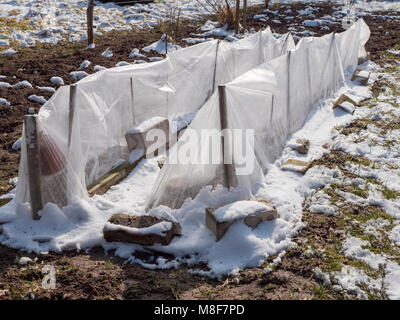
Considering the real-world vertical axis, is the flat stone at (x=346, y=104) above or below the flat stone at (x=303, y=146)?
above

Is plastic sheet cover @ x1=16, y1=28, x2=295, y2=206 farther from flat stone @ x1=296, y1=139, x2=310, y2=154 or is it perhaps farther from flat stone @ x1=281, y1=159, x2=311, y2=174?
flat stone @ x1=281, y1=159, x2=311, y2=174

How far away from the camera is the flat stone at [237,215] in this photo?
3154 mm

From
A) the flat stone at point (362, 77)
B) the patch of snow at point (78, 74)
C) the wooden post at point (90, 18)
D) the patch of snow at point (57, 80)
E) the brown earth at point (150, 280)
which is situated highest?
the wooden post at point (90, 18)

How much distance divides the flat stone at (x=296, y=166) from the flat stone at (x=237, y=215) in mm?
1220

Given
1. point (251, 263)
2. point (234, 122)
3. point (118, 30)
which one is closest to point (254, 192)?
point (234, 122)

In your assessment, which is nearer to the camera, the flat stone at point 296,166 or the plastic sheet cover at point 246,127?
the plastic sheet cover at point 246,127

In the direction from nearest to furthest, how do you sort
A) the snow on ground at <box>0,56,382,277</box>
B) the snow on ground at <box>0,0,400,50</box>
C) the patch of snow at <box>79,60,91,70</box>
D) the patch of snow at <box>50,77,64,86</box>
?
the snow on ground at <box>0,56,382,277</box> → the patch of snow at <box>50,77,64,86</box> → the patch of snow at <box>79,60,91,70</box> → the snow on ground at <box>0,0,400,50</box>

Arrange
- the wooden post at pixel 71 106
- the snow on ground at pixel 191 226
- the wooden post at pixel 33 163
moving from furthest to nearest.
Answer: the wooden post at pixel 71 106, the wooden post at pixel 33 163, the snow on ground at pixel 191 226

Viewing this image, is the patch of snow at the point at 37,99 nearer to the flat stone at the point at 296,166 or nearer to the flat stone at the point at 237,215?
the flat stone at the point at 296,166

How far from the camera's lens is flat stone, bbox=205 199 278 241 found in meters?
3.15

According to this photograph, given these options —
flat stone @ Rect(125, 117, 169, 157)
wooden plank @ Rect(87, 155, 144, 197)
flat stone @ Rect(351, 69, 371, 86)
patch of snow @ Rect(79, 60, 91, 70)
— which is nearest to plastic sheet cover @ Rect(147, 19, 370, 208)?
wooden plank @ Rect(87, 155, 144, 197)

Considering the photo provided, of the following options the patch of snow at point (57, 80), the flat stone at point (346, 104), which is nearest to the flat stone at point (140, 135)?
the patch of snow at point (57, 80)

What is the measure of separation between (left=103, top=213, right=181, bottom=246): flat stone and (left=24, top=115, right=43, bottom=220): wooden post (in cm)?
75

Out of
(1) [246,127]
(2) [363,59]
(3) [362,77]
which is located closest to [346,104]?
(3) [362,77]
